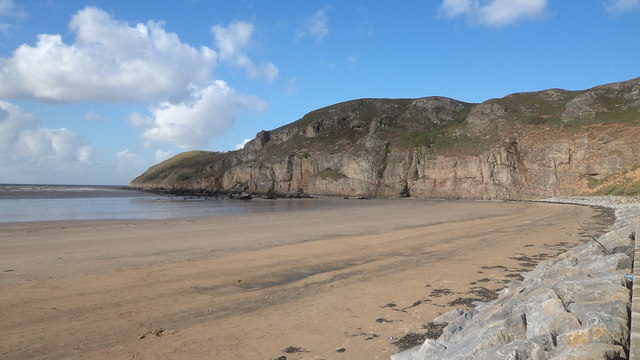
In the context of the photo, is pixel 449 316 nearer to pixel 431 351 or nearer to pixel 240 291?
pixel 431 351

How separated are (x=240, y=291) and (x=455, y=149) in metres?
76.0

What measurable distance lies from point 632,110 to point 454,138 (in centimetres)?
3068

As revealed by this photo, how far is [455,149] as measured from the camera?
78.8 m

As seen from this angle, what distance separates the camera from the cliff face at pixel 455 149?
62500 mm

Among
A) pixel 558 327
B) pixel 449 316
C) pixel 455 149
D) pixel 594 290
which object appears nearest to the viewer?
pixel 558 327

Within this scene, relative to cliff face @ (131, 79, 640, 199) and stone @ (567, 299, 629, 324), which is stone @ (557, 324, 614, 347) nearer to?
stone @ (567, 299, 629, 324)

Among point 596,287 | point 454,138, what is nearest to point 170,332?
point 596,287

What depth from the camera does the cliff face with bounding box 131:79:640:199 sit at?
62500 mm

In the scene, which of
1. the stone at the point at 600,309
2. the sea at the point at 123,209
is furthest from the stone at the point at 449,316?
the sea at the point at 123,209

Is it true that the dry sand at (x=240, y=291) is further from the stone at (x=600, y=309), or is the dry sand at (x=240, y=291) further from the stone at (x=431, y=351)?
the stone at (x=600, y=309)

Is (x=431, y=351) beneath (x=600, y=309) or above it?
beneath

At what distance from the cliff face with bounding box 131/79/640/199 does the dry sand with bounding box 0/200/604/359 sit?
172ft

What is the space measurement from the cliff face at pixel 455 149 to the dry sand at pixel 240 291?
5251 centimetres

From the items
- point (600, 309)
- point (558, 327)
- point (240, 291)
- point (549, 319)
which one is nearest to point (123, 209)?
point (240, 291)
